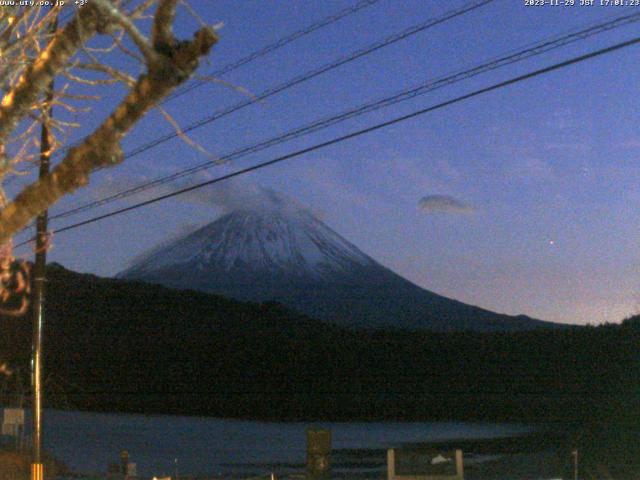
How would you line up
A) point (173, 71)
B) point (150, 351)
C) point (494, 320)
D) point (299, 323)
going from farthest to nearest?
point (494, 320)
point (299, 323)
point (150, 351)
point (173, 71)

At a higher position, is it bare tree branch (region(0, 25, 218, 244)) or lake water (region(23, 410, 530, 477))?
bare tree branch (region(0, 25, 218, 244))

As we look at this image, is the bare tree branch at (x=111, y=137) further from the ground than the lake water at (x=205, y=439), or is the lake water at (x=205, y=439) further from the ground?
the bare tree branch at (x=111, y=137)

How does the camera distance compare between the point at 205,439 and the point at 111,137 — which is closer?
the point at 111,137

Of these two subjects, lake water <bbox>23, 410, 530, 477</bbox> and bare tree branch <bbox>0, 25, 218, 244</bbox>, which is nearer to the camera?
bare tree branch <bbox>0, 25, 218, 244</bbox>

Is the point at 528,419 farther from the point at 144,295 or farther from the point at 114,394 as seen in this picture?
the point at 144,295

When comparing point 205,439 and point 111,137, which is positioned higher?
point 111,137

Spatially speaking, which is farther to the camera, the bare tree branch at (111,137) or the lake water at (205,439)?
the lake water at (205,439)

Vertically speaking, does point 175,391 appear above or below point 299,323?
below

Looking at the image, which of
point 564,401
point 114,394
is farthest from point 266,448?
point 114,394
